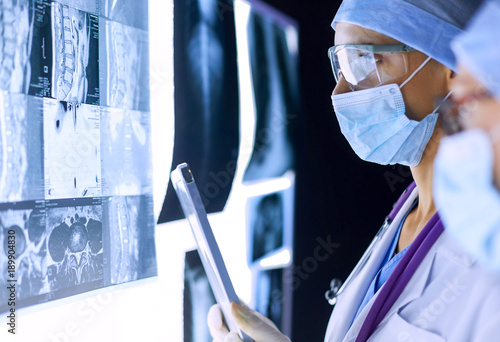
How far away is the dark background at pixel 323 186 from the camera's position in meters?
1.99

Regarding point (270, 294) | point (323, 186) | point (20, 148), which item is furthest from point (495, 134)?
point (323, 186)

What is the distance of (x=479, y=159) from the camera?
0.39 meters

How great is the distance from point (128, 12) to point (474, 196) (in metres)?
0.92

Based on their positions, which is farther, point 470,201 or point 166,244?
point 166,244

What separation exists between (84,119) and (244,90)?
70 cm

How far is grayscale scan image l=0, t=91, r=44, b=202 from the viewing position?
32.3 inches

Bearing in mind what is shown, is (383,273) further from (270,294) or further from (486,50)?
(486,50)

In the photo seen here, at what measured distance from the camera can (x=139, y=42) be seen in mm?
1120

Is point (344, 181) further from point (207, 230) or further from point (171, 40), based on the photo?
point (207, 230)

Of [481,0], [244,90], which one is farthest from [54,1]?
[481,0]

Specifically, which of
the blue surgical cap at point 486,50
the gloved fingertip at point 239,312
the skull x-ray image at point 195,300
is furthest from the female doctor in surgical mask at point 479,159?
the skull x-ray image at point 195,300

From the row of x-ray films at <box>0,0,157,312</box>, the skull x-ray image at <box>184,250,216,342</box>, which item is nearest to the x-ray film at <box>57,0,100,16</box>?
the row of x-ray films at <box>0,0,157,312</box>

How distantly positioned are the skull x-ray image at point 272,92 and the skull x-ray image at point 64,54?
0.70 metres

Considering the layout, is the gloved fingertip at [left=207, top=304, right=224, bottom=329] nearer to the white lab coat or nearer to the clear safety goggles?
the white lab coat
